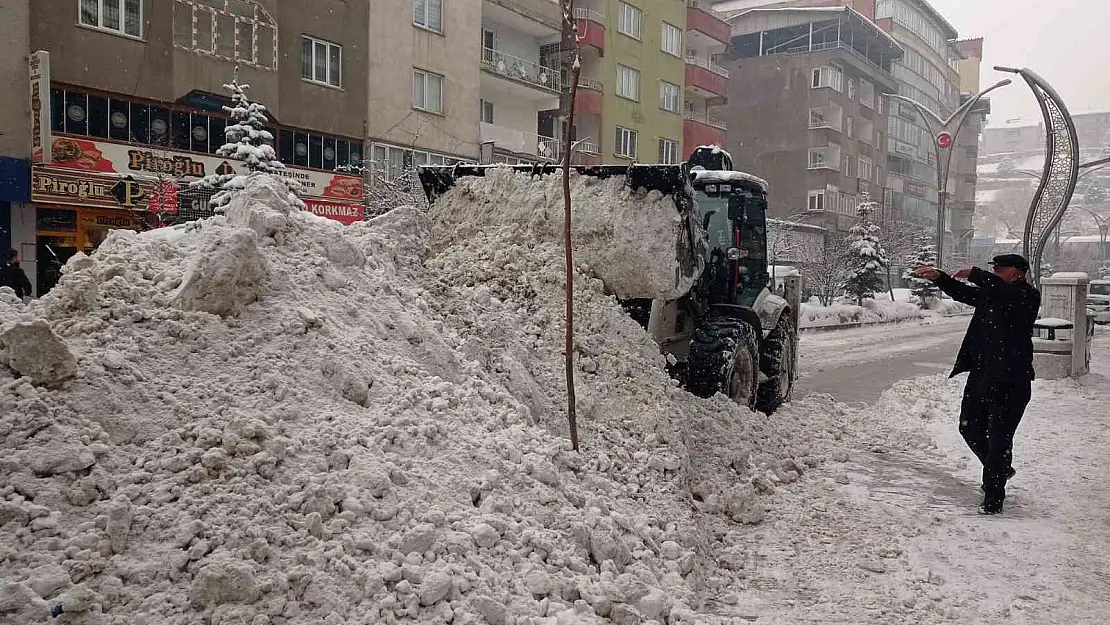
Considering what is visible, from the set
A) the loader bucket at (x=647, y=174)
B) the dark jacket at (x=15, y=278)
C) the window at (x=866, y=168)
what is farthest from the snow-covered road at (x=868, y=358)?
the window at (x=866, y=168)

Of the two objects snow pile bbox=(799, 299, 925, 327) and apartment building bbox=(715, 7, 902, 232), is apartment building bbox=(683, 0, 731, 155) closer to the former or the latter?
apartment building bbox=(715, 7, 902, 232)

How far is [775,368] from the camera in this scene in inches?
328

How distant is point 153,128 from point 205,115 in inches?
50.2

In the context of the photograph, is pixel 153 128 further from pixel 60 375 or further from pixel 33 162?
pixel 60 375

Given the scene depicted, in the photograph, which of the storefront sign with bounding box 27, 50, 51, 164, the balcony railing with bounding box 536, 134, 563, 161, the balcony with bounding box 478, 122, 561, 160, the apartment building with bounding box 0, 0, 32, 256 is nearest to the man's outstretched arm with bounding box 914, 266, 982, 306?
the storefront sign with bounding box 27, 50, 51, 164

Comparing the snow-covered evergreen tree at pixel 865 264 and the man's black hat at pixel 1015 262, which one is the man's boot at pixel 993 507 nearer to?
the man's black hat at pixel 1015 262

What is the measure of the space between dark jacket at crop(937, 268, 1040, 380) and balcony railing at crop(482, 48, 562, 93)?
69.1 ft

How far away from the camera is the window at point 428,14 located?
23.0m

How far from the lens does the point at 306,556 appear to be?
2.88 metres

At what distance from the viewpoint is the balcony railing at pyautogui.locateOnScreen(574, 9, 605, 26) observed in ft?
93.4

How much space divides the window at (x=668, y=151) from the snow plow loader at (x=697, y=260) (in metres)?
24.6

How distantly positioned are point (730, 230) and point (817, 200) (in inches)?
1655

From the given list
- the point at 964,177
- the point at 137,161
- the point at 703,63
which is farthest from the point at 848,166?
the point at 137,161

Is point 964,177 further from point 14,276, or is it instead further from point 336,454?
point 336,454
